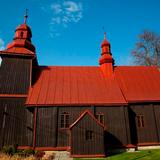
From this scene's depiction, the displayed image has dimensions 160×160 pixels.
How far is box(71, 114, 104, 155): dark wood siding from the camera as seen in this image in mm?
16641

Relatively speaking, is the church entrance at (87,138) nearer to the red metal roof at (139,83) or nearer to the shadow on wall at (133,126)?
the shadow on wall at (133,126)

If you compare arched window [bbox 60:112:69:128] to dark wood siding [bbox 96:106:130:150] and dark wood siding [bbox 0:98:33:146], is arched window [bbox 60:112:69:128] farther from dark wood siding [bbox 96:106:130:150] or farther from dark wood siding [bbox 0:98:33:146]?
dark wood siding [bbox 96:106:130:150]

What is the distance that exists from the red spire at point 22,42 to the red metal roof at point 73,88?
→ 2857 millimetres

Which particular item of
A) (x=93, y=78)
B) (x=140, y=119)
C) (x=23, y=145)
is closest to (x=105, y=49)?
(x=93, y=78)

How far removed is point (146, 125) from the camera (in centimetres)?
2009

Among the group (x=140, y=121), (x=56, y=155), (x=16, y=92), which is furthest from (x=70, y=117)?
(x=140, y=121)

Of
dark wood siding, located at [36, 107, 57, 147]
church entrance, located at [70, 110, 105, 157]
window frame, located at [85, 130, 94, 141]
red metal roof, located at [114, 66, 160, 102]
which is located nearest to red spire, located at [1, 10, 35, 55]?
dark wood siding, located at [36, 107, 57, 147]

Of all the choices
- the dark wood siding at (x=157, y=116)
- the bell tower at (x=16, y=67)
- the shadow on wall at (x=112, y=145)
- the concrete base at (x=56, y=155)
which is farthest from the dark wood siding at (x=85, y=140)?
the bell tower at (x=16, y=67)

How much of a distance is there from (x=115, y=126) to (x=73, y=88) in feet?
19.2

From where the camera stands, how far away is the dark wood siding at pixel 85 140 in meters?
16.6

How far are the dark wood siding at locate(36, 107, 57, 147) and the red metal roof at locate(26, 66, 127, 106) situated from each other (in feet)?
2.67

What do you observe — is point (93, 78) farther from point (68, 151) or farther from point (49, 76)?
point (68, 151)

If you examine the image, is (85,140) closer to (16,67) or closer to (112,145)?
(112,145)

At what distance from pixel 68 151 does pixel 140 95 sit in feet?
31.3
